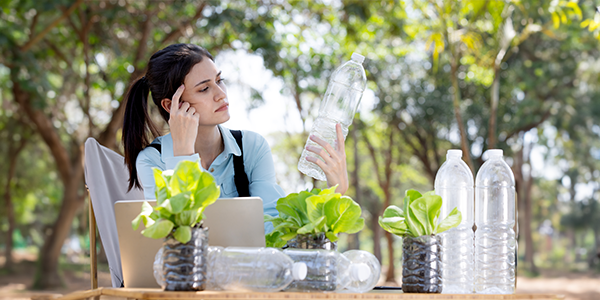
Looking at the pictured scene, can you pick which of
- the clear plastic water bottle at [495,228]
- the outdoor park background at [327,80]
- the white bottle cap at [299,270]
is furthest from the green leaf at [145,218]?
the outdoor park background at [327,80]

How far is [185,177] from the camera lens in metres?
1.27

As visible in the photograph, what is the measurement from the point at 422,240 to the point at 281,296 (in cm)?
40

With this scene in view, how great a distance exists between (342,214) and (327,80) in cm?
1144

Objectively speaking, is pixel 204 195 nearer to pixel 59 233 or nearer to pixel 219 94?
pixel 219 94

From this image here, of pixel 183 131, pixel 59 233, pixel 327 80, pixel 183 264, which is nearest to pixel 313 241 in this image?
pixel 183 264

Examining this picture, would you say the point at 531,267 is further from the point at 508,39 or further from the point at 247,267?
the point at 247,267

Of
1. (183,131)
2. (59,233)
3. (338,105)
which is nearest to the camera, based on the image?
(183,131)

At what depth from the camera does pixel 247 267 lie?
51.6 inches

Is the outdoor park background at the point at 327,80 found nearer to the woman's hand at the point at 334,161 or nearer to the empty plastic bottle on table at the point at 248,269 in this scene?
the woman's hand at the point at 334,161

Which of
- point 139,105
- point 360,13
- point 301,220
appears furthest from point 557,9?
point 301,220

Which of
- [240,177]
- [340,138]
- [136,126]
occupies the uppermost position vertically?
[136,126]

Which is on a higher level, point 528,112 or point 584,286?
point 528,112

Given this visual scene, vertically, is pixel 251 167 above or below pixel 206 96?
below

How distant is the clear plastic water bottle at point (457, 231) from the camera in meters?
1.47
